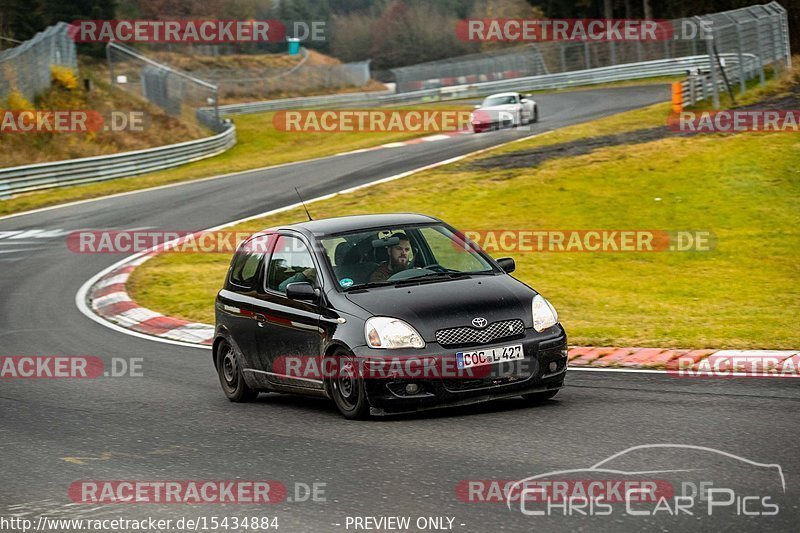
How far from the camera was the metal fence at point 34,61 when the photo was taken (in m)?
37.0

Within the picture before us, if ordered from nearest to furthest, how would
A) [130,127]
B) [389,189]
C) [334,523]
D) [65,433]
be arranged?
[334,523]
[65,433]
[389,189]
[130,127]

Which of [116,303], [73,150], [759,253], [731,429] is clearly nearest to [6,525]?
[731,429]

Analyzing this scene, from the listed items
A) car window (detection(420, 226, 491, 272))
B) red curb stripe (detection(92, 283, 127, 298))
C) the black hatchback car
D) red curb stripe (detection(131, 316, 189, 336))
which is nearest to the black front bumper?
the black hatchback car

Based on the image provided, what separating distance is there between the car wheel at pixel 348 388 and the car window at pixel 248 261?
5.82 feet

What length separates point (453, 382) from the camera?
26.6ft

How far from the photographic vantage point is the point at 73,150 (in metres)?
38.1

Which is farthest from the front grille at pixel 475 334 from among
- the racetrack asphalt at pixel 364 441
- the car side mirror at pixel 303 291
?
the car side mirror at pixel 303 291

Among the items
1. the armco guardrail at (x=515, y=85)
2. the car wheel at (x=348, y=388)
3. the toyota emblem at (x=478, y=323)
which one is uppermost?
the toyota emblem at (x=478, y=323)

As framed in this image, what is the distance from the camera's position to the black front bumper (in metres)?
8.09

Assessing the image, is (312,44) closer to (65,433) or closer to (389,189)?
(389,189)

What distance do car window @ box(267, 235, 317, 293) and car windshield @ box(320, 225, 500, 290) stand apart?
0.65ft

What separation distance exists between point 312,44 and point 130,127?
302 ft

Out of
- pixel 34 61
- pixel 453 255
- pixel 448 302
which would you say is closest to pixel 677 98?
pixel 34 61

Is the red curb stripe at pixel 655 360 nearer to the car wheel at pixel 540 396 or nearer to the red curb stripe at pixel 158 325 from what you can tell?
the car wheel at pixel 540 396
